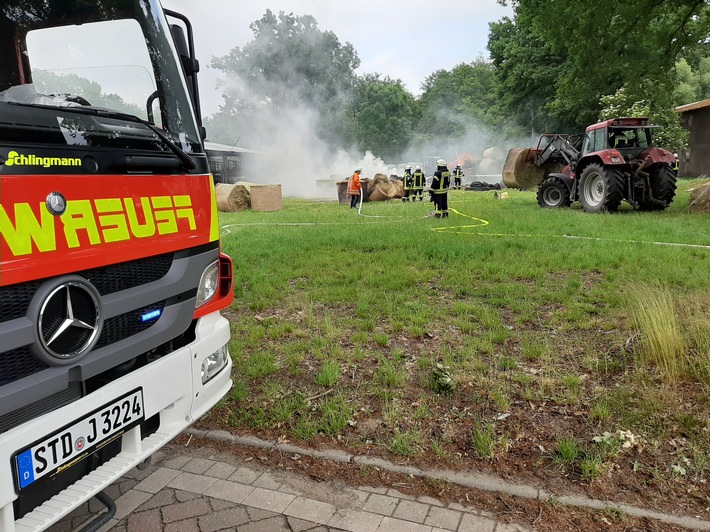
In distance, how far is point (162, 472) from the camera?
2.84m

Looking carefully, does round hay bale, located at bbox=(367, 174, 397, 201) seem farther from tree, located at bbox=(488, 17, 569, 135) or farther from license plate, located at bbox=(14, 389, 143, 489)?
license plate, located at bbox=(14, 389, 143, 489)

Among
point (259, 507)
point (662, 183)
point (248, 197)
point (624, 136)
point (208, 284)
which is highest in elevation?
point (624, 136)

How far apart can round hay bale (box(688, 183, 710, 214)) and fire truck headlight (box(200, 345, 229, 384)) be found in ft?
40.1

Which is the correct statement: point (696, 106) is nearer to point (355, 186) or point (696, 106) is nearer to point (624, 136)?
point (624, 136)

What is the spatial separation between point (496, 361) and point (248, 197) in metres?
15.7

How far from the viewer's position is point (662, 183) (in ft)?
38.9

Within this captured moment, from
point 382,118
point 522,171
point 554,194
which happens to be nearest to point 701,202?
point 554,194

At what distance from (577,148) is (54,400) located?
16.4 m

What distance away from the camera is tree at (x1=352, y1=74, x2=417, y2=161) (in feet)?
185

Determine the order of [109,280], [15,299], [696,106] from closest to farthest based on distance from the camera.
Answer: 1. [15,299]
2. [109,280]
3. [696,106]

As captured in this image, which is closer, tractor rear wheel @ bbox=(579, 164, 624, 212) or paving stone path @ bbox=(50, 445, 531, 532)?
paving stone path @ bbox=(50, 445, 531, 532)

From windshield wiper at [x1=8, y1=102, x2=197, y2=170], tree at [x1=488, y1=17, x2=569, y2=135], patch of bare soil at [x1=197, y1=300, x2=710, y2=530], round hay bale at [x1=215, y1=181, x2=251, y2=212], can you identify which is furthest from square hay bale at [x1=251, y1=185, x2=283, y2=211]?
tree at [x1=488, y1=17, x2=569, y2=135]

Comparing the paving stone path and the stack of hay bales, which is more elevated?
the stack of hay bales

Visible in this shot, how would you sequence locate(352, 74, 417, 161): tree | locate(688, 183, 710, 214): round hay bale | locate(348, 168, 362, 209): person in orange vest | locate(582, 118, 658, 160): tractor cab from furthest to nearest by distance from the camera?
locate(352, 74, 417, 161): tree, locate(348, 168, 362, 209): person in orange vest, locate(582, 118, 658, 160): tractor cab, locate(688, 183, 710, 214): round hay bale
